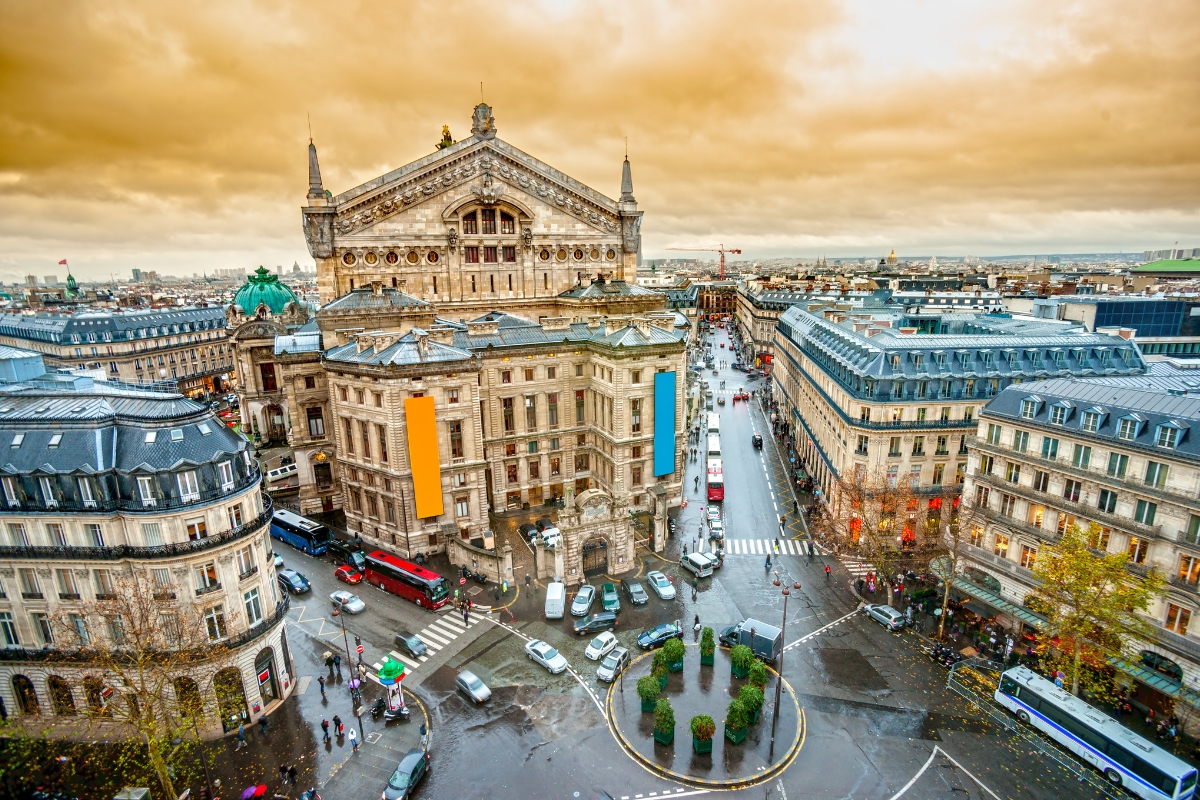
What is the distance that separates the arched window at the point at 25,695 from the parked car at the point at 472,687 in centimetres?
2555

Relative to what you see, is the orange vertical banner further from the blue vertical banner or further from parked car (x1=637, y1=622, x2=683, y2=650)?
parked car (x1=637, y1=622, x2=683, y2=650)

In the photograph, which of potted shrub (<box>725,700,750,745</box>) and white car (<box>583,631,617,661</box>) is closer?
potted shrub (<box>725,700,750,745</box>)

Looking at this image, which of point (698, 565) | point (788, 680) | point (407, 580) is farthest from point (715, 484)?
point (407, 580)

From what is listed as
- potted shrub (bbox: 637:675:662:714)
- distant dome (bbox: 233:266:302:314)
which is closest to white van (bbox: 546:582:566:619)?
potted shrub (bbox: 637:675:662:714)

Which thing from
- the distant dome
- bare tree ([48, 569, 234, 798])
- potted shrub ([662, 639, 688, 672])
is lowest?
potted shrub ([662, 639, 688, 672])

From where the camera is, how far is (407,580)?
53188 millimetres

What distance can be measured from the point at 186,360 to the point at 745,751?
13456cm

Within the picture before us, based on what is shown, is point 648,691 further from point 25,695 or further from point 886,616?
point 25,695

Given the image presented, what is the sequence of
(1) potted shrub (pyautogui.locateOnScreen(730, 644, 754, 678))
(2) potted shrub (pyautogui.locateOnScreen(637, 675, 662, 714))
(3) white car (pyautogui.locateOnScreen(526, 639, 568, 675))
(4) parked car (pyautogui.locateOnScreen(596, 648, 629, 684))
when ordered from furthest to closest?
1. (3) white car (pyautogui.locateOnScreen(526, 639, 568, 675))
2. (4) parked car (pyautogui.locateOnScreen(596, 648, 629, 684))
3. (1) potted shrub (pyautogui.locateOnScreen(730, 644, 754, 678))
4. (2) potted shrub (pyautogui.locateOnScreen(637, 675, 662, 714))

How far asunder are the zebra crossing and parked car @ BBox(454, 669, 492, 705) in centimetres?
475

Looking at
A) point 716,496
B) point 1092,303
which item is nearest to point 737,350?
point 1092,303

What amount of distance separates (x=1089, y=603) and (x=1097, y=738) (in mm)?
7604

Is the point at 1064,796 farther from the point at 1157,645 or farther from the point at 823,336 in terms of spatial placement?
the point at 823,336

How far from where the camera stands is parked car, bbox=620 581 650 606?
51562 mm
